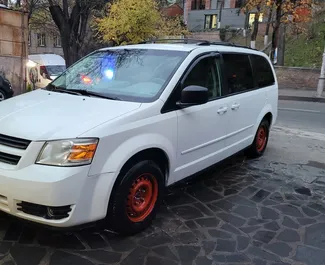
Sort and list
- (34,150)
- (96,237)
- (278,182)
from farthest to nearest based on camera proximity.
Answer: (278,182)
(96,237)
(34,150)

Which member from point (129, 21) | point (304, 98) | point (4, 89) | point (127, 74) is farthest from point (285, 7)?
point (127, 74)

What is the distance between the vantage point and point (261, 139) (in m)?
6.07

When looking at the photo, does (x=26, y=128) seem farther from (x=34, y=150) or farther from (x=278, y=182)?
(x=278, y=182)

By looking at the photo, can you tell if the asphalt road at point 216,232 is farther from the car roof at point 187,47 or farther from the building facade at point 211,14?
the building facade at point 211,14

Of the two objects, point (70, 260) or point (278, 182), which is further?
point (278, 182)

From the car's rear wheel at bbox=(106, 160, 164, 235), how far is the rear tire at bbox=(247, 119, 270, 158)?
8.82 ft

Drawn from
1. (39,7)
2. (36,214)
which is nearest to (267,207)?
(36,214)

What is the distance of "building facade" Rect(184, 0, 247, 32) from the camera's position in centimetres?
3938

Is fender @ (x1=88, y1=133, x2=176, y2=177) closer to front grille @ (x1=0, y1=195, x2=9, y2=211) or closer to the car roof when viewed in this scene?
front grille @ (x1=0, y1=195, x2=9, y2=211)

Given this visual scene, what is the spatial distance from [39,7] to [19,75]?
12.9m

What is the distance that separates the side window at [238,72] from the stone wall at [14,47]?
30.6 feet

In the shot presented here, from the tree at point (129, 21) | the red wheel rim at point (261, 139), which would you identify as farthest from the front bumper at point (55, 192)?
the tree at point (129, 21)

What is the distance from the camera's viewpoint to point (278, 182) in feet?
16.0

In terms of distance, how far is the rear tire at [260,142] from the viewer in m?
5.78
